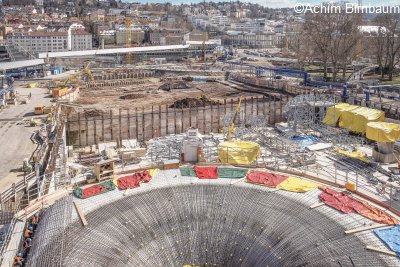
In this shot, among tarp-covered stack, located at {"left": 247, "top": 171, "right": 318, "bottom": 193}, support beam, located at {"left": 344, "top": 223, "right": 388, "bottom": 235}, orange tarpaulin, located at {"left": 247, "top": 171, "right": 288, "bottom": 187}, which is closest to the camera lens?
support beam, located at {"left": 344, "top": 223, "right": 388, "bottom": 235}

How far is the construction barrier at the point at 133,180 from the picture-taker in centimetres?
2014

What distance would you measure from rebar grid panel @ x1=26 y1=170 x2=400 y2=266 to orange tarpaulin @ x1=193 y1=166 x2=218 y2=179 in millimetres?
823

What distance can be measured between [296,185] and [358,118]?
54.3 feet

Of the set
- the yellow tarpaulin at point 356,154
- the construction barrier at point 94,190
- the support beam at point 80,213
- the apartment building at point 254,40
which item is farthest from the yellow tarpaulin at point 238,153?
the apartment building at point 254,40

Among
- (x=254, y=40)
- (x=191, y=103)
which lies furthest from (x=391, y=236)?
(x=254, y=40)

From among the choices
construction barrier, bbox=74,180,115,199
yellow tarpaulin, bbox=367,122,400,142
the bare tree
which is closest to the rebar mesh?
construction barrier, bbox=74,180,115,199

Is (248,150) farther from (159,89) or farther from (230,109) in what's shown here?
(159,89)

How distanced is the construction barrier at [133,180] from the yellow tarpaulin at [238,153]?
4.91 m

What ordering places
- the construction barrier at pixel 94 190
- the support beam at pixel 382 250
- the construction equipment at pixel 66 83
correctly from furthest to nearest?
the construction equipment at pixel 66 83 < the construction barrier at pixel 94 190 < the support beam at pixel 382 250

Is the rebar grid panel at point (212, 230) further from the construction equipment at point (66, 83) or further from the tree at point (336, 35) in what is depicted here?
the tree at point (336, 35)

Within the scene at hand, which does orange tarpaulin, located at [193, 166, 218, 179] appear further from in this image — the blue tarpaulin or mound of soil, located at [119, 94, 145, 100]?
mound of soil, located at [119, 94, 145, 100]

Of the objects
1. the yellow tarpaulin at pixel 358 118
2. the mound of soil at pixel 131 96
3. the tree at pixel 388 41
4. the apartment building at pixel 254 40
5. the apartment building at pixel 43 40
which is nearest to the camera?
the yellow tarpaulin at pixel 358 118

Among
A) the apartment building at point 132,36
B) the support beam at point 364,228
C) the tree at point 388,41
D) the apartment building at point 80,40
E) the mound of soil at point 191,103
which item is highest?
the apartment building at point 132,36

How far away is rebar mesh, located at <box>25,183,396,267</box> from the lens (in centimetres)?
1520
